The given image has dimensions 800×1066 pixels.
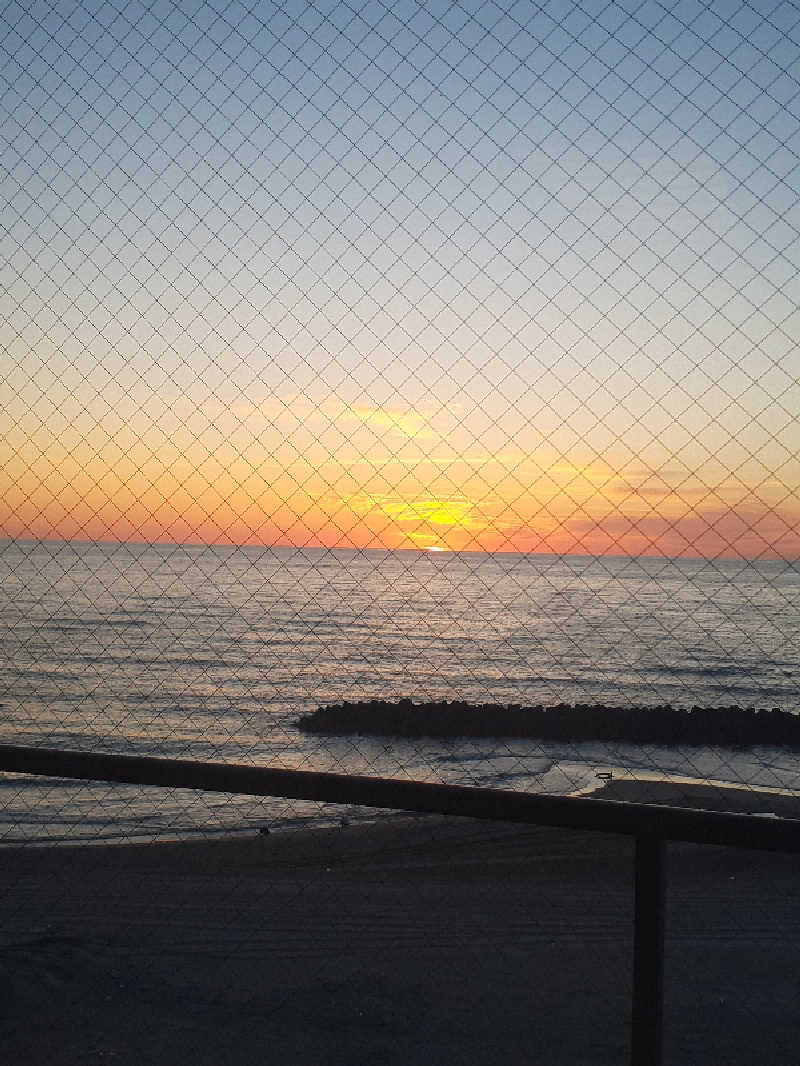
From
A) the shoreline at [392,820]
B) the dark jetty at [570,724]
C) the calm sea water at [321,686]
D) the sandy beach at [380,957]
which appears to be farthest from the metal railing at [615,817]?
the dark jetty at [570,724]

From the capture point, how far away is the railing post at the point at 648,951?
197 cm

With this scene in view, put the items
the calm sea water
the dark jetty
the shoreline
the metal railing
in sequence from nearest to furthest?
the metal railing < the calm sea water < the shoreline < the dark jetty

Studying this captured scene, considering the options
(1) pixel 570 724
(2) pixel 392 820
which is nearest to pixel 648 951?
(2) pixel 392 820

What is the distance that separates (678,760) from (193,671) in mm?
12292

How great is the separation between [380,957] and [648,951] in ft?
9.58

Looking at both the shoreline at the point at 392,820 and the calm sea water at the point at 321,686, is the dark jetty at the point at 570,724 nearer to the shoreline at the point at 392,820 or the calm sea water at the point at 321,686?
the calm sea water at the point at 321,686

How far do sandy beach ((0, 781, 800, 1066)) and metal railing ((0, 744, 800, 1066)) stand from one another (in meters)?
1.42

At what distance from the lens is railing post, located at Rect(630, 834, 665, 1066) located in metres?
1.97

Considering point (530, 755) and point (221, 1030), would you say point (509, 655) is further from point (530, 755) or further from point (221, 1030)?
point (221, 1030)

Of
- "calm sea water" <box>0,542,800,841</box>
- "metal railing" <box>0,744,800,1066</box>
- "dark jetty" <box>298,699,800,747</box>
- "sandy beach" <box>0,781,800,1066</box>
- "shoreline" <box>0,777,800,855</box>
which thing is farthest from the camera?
"dark jetty" <box>298,699,800,747</box>

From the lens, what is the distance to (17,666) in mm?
21406

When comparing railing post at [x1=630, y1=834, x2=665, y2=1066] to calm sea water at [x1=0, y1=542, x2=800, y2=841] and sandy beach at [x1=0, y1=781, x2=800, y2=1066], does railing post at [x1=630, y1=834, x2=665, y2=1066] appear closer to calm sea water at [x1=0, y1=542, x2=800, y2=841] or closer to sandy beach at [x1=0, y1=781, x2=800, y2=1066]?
calm sea water at [x1=0, y1=542, x2=800, y2=841]

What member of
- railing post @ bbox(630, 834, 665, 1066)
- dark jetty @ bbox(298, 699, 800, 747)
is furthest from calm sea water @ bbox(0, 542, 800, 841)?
railing post @ bbox(630, 834, 665, 1066)

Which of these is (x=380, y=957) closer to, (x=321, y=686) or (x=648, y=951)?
(x=648, y=951)
